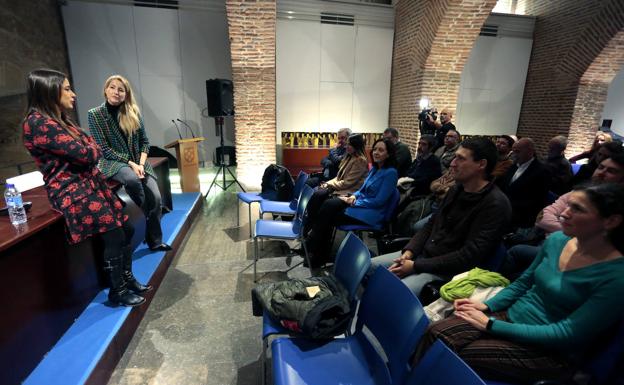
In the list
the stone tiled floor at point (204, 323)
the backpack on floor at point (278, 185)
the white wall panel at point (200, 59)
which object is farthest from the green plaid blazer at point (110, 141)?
the white wall panel at point (200, 59)

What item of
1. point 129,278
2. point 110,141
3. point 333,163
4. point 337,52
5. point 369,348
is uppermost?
point 337,52

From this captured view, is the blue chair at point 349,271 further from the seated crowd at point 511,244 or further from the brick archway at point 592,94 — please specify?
the brick archway at point 592,94

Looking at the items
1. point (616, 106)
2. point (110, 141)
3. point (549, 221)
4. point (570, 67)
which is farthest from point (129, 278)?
point (616, 106)

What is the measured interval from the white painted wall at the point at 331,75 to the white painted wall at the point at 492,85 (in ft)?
6.97

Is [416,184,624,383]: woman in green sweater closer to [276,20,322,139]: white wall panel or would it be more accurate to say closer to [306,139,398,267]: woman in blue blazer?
[306,139,398,267]: woman in blue blazer

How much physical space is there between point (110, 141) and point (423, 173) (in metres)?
3.09

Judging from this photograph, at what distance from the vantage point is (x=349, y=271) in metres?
1.66

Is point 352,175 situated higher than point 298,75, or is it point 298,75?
point 298,75

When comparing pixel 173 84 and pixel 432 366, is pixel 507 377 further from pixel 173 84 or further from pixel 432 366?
pixel 173 84

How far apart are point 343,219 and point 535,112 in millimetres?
7786

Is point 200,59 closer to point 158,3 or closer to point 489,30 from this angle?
point 158,3

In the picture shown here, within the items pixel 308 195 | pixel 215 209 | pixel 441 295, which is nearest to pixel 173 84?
pixel 215 209

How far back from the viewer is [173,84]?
23.3ft

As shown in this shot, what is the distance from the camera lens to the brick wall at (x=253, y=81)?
5.38 metres
